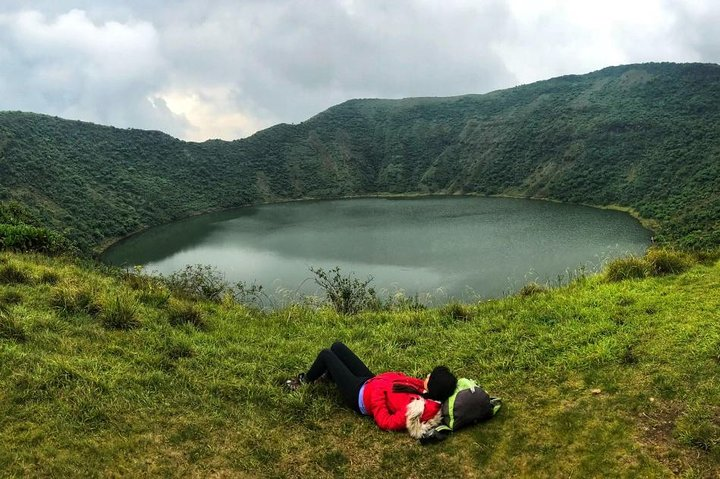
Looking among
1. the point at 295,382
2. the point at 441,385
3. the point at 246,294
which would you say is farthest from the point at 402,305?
the point at 246,294

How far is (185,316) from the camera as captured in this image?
23.1 ft

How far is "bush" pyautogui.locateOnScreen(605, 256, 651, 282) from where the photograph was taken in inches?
312

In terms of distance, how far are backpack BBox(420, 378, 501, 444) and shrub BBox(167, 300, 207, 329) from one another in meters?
4.05

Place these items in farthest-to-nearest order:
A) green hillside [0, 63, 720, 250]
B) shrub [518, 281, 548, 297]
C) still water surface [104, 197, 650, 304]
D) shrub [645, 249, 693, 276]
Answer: green hillside [0, 63, 720, 250] → still water surface [104, 197, 650, 304] → shrub [518, 281, 548, 297] → shrub [645, 249, 693, 276]

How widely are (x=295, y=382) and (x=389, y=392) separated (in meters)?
1.23

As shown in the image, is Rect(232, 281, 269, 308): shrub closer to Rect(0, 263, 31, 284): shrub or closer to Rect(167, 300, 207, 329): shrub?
Rect(167, 300, 207, 329): shrub

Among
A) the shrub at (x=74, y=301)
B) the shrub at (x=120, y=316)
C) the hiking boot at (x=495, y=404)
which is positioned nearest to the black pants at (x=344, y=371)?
the hiking boot at (x=495, y=404)

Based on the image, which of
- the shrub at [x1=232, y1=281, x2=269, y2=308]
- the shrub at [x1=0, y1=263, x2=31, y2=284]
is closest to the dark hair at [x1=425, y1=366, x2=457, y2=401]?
the shrub at [x1=232, y1=281, x2=269, y2=308]

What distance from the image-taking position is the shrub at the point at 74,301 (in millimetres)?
6629

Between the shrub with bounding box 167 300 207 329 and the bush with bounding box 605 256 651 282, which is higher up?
the bush with bounding box 605 256 651 282

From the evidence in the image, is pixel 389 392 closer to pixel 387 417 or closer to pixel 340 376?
pixel 387 417

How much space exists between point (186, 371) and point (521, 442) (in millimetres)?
3679

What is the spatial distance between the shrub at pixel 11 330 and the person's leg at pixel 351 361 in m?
3.73

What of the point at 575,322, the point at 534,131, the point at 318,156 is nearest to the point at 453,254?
the point at 575,322
